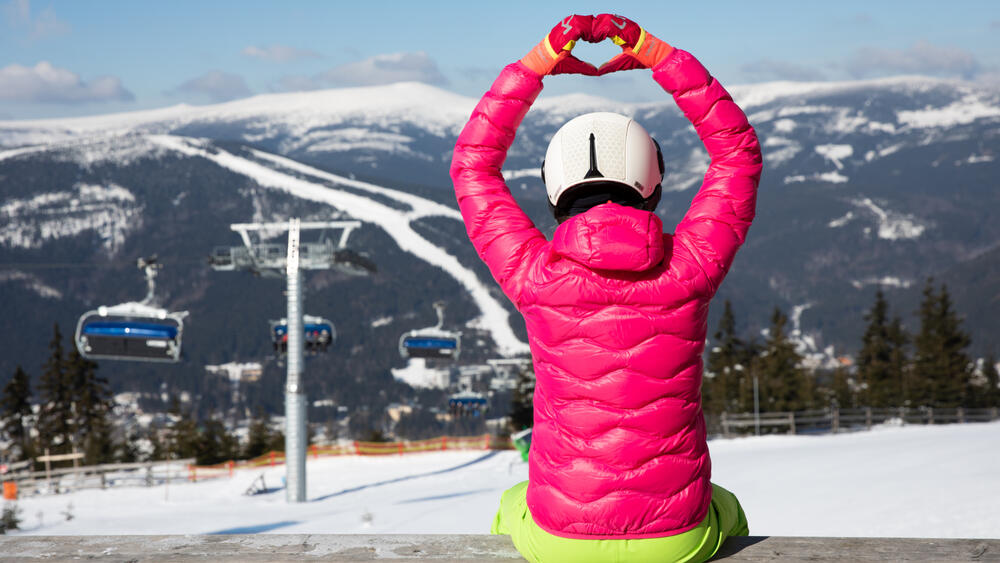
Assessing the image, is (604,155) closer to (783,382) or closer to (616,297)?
(616,297)

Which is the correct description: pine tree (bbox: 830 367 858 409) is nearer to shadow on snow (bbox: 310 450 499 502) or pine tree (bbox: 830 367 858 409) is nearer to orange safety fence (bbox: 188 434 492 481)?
orange safety fence (bbox: 188 434 492 481)

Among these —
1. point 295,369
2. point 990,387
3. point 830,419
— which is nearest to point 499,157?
point 295,369

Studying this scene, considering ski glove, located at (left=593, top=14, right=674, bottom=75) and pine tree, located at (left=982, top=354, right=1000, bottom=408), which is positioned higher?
ski glove, located at (left=593, top=14, right=674, bottom=75)

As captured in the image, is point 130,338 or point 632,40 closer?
point 632,40

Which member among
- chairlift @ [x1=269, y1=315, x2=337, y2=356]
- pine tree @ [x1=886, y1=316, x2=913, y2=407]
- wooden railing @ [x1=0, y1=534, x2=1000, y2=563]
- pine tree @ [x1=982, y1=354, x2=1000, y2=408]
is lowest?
pine tree @ [x1=982, y1=354, x2=1000, y2=408]

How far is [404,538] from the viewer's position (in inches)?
137

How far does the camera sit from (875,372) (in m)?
65.9

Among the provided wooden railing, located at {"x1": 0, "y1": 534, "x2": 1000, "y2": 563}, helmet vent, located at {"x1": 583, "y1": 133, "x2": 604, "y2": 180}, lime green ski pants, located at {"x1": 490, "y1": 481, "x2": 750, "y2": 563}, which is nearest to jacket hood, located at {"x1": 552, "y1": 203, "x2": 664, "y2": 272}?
helmet vent, located at {"x1": 583, "y1": 133, "x2": 604, "y2": 180}

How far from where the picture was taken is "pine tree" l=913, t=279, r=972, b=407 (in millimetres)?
59750

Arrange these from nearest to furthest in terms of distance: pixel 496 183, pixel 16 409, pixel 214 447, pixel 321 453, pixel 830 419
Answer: pixel 496 183 < pixel 830 419 < pixel 321 453 < pixel 214 447 < pixel 16 409

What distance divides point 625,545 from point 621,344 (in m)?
0.60

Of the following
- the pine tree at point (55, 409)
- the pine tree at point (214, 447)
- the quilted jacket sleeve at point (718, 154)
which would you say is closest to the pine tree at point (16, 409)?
the pine tree at point (55, 409)

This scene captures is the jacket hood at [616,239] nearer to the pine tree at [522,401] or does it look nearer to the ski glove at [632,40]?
the ski glove at [632,40]

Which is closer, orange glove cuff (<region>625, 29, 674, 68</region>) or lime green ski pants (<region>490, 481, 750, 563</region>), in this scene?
lime green ski pants (<region>490, 481, 750, 563</region>)
